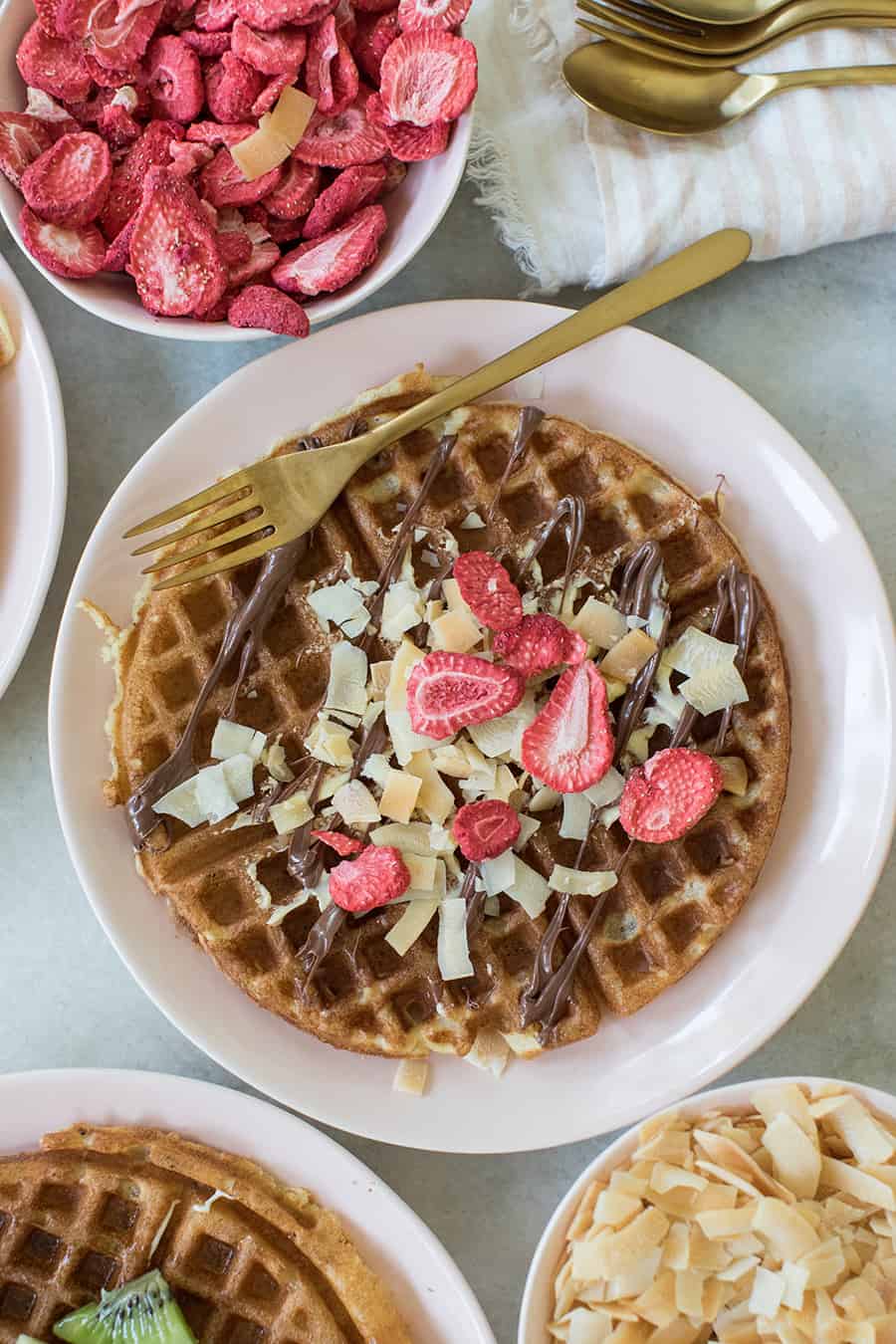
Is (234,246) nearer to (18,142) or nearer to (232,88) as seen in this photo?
(232,88)

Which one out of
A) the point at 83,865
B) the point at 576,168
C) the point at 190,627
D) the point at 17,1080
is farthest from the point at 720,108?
the point at 17,1080

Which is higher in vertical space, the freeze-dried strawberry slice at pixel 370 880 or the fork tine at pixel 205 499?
the fork tine at pixel 205 499

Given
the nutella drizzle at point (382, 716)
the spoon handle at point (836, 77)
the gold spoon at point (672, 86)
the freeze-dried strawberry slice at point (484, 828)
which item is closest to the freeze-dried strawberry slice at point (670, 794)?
the nutella drizzle at point (382, 716)

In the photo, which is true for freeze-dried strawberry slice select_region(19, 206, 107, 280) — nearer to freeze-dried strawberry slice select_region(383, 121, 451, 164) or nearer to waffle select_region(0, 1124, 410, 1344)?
freeze-dried strawberry slice select_region(383, 121, 451, 164)

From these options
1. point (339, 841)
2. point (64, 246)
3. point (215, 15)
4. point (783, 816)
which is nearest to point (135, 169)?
point (64, 246)

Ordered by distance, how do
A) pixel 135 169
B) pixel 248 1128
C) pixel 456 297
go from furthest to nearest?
pixel 456 297 → pixel 248 1128 → pixel 135 169

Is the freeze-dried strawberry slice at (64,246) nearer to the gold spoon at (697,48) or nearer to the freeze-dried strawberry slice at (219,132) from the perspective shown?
the freeze-dried strawberry slice at (219,132)

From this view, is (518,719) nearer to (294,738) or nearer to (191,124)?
(294,738)
